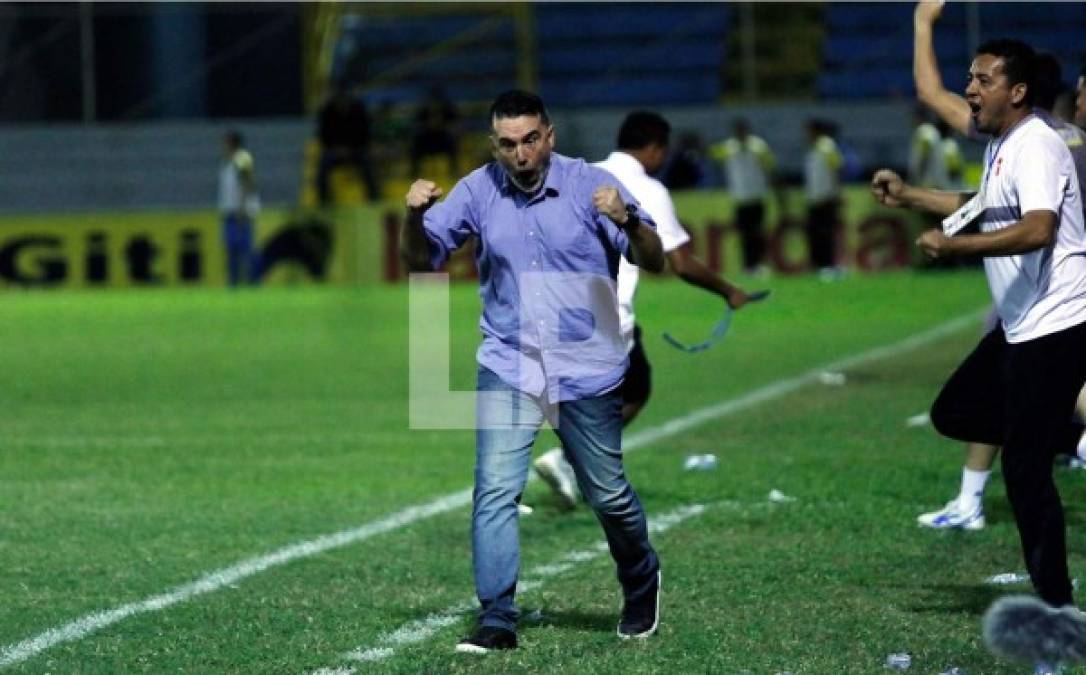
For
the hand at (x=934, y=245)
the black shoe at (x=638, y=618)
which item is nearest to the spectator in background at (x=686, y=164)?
the black shoe at (x=638, y=618)

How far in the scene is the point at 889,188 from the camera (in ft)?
25.2

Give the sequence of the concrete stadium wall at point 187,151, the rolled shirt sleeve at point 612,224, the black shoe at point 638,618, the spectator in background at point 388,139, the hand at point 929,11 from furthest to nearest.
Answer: the concrete stadium wall at point 187,151, the spectator in background at point 388,139, the hand at point 929,11, the black shoe at point 638,618, the rolled shirt sleeve at point 612,224

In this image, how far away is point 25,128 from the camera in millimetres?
33281

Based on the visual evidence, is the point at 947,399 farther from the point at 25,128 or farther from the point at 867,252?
the point at 25,128

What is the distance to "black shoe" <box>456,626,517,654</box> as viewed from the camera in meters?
7.17

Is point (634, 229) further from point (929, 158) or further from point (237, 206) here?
point (237, 206)

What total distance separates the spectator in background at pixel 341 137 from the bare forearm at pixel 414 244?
2490 cm

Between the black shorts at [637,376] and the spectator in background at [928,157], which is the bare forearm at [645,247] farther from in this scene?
the spectator in background at [928,157]

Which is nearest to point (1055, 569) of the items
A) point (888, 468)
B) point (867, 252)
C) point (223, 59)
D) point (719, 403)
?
point (888, 468)

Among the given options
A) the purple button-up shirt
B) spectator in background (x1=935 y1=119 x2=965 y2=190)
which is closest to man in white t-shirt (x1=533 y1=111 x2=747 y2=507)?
the purple button-up shirt

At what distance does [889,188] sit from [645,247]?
3.38ft

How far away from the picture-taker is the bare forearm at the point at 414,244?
7184 millimetres

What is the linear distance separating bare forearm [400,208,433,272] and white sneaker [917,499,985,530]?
3.49 metres

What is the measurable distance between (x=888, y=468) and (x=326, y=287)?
2012cm
